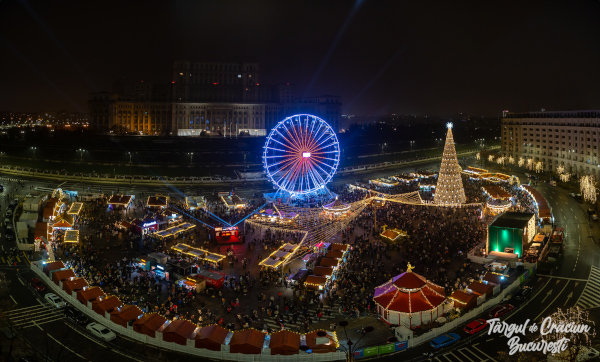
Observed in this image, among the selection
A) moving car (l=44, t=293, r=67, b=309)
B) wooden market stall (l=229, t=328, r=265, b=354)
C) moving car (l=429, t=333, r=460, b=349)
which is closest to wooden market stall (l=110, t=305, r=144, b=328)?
moving car (l=44, t=293, r=67, b=309)

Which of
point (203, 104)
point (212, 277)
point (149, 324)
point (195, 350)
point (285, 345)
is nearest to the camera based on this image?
point (285, 345)

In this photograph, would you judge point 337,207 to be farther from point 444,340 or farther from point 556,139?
point 556,139

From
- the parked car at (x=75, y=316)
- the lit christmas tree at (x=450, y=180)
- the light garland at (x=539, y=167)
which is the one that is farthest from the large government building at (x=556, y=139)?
the parked car at (x=75, y=316)

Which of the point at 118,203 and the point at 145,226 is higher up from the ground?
the point at 118,203

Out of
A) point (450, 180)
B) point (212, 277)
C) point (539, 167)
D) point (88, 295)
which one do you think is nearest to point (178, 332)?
point (88, 295)

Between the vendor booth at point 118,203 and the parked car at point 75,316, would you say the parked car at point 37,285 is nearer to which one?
the parked car at point 75,316

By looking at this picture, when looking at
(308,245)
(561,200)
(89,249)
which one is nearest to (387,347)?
(308,245)

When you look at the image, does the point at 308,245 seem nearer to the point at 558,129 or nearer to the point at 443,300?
the point at 443,300
